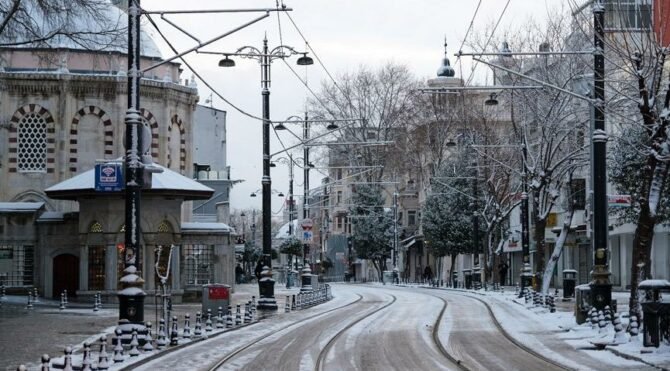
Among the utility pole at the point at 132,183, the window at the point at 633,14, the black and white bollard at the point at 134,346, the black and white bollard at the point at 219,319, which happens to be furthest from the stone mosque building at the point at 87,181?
the window at the point at 633,14

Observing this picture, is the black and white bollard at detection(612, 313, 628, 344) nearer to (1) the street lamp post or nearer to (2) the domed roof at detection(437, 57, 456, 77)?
(1) the street lamp post

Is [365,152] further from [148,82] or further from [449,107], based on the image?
[148,82]

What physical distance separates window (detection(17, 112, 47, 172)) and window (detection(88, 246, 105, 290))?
1109 centimetres

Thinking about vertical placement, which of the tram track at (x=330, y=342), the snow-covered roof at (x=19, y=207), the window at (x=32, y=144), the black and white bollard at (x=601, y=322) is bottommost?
the tram track at (x=330, y=342)

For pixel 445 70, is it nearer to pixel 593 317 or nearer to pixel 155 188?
pixel 155 188

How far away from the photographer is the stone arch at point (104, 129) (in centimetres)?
5344

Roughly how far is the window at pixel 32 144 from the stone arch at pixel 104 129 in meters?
1.25

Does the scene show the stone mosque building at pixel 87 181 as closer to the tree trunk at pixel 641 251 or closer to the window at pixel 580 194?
the tree trunk at pixel 641 251

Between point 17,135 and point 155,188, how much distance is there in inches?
532

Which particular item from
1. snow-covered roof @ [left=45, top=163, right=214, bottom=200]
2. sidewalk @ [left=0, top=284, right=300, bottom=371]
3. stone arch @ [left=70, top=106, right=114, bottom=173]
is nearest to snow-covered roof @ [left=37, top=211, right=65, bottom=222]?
snow-covered roof @ [left=45, top=163, right=214, bottom=200]

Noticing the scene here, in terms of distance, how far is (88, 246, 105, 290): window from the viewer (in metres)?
43.6

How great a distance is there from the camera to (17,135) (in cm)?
5309

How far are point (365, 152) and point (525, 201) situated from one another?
4150 centimetres

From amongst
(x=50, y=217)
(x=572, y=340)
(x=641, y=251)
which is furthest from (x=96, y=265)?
(x=641, y=251)
